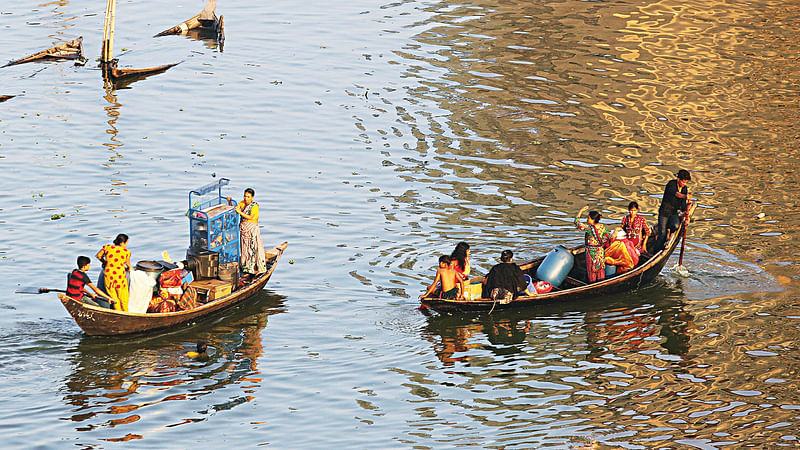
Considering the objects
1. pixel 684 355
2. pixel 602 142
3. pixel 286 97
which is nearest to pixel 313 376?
pixel 684 355

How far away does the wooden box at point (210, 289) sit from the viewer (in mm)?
20812

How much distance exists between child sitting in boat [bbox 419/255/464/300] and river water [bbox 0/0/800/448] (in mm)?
599

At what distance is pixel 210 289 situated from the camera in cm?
2078

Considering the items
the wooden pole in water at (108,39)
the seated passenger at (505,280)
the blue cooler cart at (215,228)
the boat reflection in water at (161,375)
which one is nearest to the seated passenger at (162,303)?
the boat reflection in water at (161,375)

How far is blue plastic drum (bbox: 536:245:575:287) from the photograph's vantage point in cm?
2167

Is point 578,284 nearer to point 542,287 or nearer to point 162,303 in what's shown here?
point 542,287

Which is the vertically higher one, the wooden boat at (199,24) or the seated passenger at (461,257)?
the wooden boat at (199,24)

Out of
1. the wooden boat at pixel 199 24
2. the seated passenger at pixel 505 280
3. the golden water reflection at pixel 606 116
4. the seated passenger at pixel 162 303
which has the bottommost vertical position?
the seated passenger at pixel 162 303

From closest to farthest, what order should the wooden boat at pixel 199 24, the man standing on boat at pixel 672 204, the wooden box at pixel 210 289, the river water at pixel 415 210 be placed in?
1. the river water at pixel 415 210
2. the wooden box at pixel 210 289
3. the man standing on boat at pixel 672 204
4. the wooden boat at pixel 199 24

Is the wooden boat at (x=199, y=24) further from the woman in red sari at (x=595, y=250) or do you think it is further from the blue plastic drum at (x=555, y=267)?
the woman in red sari at (x=595, y=250)

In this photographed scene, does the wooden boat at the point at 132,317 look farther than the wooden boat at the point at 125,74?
No

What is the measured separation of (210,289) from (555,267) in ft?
22.8

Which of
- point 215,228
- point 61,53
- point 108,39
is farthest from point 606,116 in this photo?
point 61,53

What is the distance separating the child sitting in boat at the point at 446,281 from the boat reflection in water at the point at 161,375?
3506 millimetres
